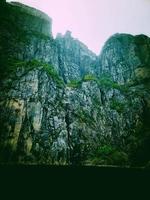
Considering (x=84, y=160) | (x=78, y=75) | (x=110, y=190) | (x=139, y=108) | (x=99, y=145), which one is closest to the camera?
(x=110, y=190)

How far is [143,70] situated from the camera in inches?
4879

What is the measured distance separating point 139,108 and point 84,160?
3599 centimetres

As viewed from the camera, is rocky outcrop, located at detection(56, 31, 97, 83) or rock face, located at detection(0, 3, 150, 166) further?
rocky outcrop, located at detection(56, 31, 97, 83)

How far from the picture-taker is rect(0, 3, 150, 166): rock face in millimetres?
84250

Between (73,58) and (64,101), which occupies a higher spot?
(73,58)

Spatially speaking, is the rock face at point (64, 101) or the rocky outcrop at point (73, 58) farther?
the rocky outcrop at point (73, 58)

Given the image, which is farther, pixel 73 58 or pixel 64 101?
pixel 73 58

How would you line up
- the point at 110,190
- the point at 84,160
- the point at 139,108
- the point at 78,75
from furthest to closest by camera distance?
1. the point at 78,75
2. the point at 139,108
3. the point at 84,160
4. the point at 110,190

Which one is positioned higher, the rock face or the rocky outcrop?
the rocky outcrop

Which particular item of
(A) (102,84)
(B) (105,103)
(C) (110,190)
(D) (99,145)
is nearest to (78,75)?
(A) (102,84)

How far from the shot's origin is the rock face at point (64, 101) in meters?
84.2

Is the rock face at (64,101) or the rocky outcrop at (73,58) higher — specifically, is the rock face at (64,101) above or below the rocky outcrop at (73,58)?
below

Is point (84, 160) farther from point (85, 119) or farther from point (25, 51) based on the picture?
point (25, 51)

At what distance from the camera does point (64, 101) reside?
96.8m
